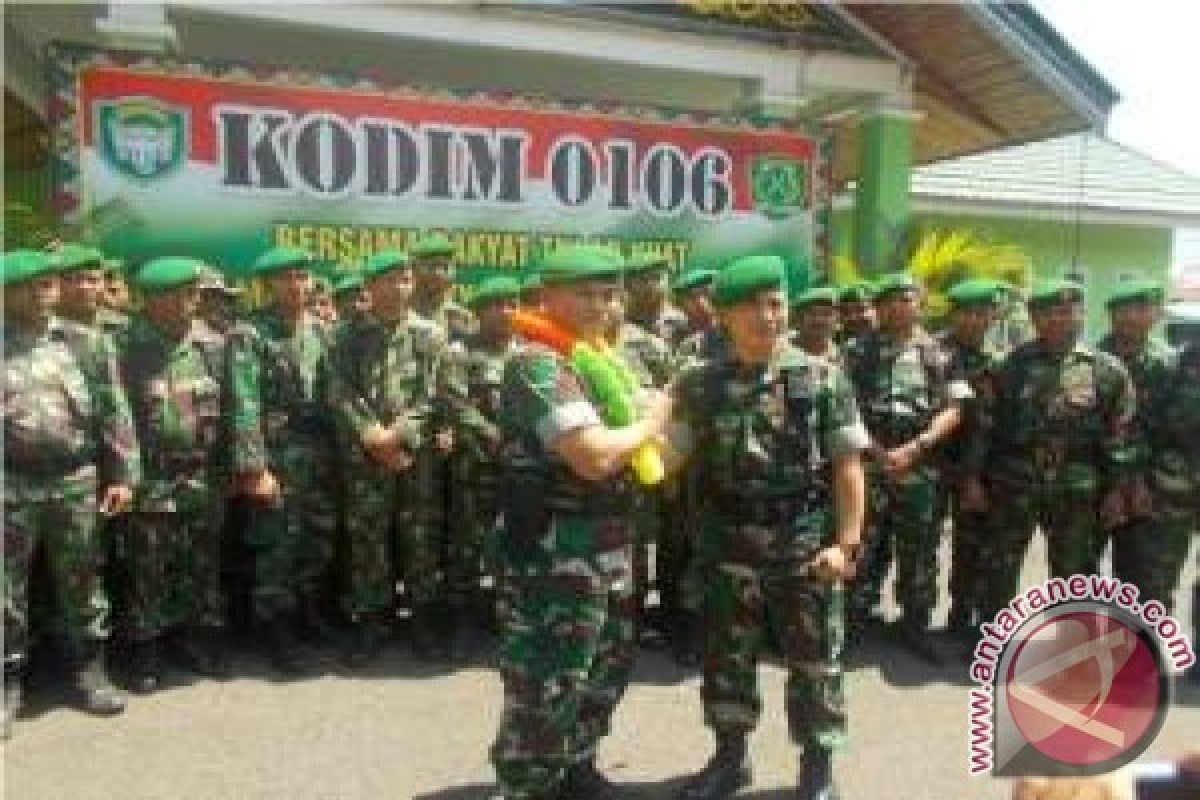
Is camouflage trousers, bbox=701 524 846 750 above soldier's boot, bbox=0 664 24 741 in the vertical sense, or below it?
above

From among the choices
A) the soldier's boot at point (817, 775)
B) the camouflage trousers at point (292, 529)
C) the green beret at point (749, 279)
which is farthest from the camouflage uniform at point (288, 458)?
the soldier's boot at point (817, 775)

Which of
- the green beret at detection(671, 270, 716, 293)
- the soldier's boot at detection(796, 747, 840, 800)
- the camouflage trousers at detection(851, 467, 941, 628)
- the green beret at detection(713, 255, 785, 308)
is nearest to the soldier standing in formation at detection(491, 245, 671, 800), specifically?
the green beret at detection(713, 255, 785, 308)

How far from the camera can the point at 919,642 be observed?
5.36 metres

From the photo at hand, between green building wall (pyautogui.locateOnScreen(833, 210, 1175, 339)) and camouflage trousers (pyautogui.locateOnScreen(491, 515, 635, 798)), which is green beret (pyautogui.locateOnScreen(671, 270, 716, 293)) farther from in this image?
green building wall (pyautogui.locateOnScreen(833, 210, 1175, 339))

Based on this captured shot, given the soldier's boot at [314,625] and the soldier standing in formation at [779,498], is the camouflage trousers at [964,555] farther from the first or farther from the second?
the soldier's boot at [314,625]

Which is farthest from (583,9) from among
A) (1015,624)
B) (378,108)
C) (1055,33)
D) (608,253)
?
(1015,624)

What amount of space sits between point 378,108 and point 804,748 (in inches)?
198

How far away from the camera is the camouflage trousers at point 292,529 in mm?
4996

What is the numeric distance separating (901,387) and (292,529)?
2.80 meters

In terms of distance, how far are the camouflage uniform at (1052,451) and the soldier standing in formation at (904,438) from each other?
225mm

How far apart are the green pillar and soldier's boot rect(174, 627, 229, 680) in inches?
242

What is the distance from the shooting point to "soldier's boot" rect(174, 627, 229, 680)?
16.1 feet

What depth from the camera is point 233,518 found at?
16.8ft

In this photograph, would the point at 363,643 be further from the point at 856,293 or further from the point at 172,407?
the point at 856,293
